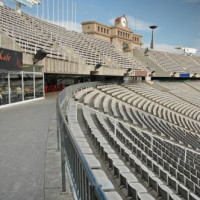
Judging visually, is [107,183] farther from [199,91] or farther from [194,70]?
[194,70]

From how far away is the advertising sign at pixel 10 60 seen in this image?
12.9 meters

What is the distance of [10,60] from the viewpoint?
44.3 ft

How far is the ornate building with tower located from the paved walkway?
46.8 m

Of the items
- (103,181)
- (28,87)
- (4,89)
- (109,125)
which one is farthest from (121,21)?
(103,181)

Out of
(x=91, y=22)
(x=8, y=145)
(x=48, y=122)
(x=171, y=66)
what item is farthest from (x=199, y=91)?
(x=8, y=145)

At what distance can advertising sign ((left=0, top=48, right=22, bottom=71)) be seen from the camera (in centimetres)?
1286

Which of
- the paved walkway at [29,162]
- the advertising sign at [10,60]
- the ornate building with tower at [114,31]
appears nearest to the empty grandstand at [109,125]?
the paved walkway at [29,162]

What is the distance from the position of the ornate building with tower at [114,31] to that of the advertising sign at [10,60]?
40435 mm

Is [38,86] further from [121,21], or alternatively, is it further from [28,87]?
[121,21]

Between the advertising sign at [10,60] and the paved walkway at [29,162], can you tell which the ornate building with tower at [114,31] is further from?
the paved walkway at [29,162]

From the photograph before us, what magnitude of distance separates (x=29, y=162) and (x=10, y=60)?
31.9 feet

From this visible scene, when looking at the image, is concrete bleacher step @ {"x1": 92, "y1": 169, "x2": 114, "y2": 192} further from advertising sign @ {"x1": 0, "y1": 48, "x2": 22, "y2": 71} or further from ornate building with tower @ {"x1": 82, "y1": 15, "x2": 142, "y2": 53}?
ornate building with tower @ {"x1": 82, "y1": 15, "x2": 142, "y2": 53}

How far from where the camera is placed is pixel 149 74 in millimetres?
38719

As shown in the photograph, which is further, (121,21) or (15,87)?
(121,21)
